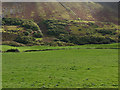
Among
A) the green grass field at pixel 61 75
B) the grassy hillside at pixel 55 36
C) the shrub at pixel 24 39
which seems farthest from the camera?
the grassy hillside at pixel 55 36

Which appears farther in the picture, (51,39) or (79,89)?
(51,39)

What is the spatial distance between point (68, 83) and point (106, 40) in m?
155

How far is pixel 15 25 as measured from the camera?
650ft

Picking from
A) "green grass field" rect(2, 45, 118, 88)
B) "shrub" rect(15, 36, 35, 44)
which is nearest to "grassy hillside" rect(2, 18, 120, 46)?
"shrub" rect(15, 36, 35, 44)

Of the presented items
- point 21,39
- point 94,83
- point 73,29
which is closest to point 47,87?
point 94,83

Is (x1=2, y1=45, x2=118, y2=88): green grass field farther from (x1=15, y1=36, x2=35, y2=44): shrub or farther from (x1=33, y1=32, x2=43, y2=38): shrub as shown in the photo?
(x1=33, y1=32, x2=43, y2=38): shrub

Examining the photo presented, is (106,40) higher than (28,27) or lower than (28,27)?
lower

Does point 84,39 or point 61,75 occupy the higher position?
point 61,75

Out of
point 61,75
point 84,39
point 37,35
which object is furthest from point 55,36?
point 61,75

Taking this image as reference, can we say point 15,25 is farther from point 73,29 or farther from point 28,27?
point 73,29

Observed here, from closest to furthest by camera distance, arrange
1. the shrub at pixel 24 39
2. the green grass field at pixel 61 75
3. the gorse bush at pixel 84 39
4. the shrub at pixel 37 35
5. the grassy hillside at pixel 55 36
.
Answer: the green grass field at pixel 61 75 < the shrub at pixel 24 39 < the grassy hillside at pixel 55 36 < the gorse bush at pixel 84 39 < the shrub at pixel 37 35

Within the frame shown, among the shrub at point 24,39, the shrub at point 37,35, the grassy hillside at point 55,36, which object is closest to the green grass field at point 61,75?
the shrub at point 24,39

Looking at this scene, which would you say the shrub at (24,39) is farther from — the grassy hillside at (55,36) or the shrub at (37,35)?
the shrub at (37,35)

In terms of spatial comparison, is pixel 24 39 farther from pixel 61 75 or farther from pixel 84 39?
pixel 61 75
